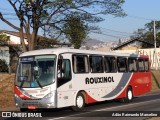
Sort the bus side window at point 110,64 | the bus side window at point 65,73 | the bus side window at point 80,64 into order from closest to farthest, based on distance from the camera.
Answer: the bus side window at point 65,73
the bus side window at point 80,64
the bus side window at point 110,64

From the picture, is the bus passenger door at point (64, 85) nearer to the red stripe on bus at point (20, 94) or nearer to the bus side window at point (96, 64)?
the red stripe on bus at point (20, 94)

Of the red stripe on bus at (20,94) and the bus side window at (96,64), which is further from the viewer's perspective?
the bus side window at (96,64)

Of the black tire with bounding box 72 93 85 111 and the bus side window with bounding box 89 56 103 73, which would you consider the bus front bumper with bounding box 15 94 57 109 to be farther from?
the bus side window with bounding box 89 56 103 73

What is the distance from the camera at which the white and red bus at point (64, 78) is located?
1747cm

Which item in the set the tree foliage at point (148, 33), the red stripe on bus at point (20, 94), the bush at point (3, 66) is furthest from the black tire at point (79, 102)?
the tree foliage at point (148, 33)

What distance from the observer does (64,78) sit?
1797cm

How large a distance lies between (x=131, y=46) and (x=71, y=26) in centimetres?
6339

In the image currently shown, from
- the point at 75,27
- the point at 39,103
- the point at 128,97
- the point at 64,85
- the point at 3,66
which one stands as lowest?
the point at 128,97

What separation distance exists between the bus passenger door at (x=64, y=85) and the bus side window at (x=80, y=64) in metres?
0.55

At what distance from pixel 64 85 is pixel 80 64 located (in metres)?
1.86

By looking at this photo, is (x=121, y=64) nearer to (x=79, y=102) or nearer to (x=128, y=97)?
(x=128, y=97)

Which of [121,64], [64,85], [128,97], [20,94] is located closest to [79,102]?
[64,85]

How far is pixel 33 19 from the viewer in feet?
98.6

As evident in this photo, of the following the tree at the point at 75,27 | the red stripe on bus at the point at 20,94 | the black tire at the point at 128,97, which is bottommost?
the black tire at the point at 128,97
